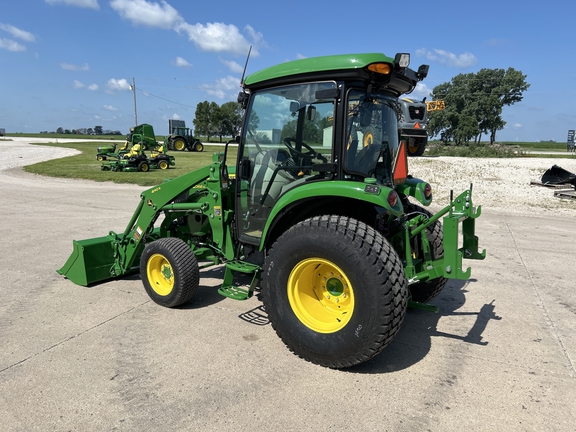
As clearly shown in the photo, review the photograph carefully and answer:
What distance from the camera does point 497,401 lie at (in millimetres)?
2850

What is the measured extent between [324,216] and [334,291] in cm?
63

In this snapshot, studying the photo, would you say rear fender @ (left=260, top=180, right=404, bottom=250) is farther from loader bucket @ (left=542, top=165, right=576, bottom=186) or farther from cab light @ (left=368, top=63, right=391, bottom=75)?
loader bucket @ (left=542, top=165, right=576, bottom=186)

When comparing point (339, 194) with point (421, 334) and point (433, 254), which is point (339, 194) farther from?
point (421, 334)

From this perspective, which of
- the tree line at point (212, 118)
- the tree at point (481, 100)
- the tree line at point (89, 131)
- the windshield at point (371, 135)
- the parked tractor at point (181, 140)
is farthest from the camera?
the tree line at point (89, 131)

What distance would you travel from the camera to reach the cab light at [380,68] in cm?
321

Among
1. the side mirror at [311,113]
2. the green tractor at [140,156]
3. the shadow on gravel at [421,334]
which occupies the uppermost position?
the side mirror at [311,113]

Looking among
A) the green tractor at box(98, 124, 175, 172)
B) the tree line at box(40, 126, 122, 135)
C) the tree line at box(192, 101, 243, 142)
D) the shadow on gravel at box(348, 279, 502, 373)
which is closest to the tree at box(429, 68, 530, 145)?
the tree line at box(192, 101, 243, 142)

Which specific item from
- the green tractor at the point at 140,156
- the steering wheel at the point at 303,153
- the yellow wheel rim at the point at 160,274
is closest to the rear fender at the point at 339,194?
the steering wheel at the point at 303,153

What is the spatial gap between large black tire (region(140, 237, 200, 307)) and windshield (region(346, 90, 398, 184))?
194 cm

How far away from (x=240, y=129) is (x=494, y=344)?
3.07 m

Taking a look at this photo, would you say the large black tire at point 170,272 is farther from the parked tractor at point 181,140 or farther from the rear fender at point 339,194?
the parked tractor at point 181,140

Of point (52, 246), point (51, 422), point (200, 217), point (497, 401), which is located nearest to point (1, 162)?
point (52, 246)

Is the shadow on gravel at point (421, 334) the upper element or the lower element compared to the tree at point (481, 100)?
lower

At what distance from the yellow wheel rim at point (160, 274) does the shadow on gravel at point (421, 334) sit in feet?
7.25
